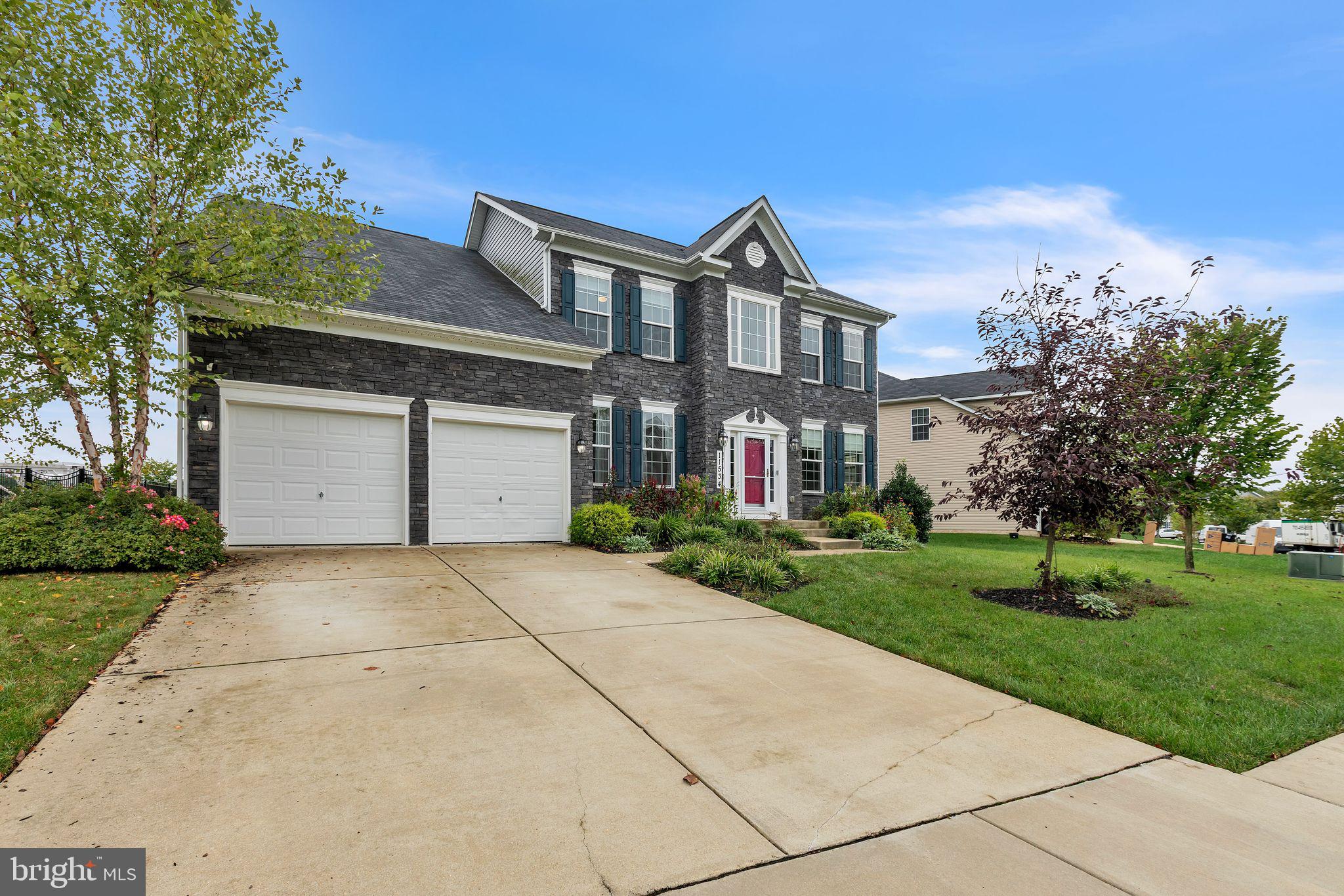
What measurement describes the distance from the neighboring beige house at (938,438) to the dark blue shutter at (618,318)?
1170 centimetres

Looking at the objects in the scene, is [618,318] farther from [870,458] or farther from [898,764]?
[898,764]

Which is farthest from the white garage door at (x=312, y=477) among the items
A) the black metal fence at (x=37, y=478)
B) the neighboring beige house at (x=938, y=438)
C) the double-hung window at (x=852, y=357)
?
the neighboring beige house at (x=938, y=438)

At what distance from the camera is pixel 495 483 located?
12.1 metres

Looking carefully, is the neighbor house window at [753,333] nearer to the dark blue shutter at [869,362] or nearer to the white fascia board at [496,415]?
the dark blue shutter at [869,362]

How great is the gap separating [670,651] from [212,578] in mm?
5738

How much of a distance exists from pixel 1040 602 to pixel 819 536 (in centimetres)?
756

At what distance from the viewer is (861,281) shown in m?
20.8

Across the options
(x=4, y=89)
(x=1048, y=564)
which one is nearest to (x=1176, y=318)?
(x=1048, y=564)

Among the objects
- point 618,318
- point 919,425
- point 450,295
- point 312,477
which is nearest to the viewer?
point 312,477

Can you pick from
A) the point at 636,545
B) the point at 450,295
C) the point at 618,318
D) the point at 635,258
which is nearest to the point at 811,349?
the point at 635,258

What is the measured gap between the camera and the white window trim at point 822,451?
55.9ft

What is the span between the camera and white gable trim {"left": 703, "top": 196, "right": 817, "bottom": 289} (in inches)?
607

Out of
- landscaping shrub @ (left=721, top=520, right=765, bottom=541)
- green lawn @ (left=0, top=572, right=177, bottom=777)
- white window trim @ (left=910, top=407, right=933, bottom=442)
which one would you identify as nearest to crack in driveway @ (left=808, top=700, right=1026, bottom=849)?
green lawn @ (left=0, top=572, right=177, bottom=777)

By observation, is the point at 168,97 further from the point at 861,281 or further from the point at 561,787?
the point at 861,281
